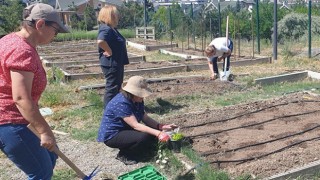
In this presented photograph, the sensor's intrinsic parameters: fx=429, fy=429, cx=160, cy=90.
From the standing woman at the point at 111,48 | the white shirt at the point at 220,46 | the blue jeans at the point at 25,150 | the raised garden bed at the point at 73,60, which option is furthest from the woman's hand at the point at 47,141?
the raised garden bed at the point at 73,60

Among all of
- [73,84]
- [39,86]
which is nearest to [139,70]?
[73,84]

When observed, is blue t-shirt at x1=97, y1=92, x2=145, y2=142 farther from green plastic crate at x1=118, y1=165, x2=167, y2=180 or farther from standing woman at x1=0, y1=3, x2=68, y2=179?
standing woman at x1=0, y1=3, x2=68, y2=179

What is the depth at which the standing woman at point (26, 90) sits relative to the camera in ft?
7.80

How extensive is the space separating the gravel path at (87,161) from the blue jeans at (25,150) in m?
1.25

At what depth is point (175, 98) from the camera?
6.79 m

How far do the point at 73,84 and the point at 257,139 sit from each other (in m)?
4.75

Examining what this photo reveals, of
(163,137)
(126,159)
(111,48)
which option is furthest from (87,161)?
(111,48)

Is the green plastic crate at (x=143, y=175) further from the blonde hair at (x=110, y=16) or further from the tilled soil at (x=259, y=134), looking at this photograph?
the blonde hair at (x=110, y=16)

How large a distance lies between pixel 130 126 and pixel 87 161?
0.63m

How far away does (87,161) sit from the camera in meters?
4.35

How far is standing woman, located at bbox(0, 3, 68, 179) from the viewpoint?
238 centimetres

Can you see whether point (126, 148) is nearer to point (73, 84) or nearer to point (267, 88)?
point (267, 88)

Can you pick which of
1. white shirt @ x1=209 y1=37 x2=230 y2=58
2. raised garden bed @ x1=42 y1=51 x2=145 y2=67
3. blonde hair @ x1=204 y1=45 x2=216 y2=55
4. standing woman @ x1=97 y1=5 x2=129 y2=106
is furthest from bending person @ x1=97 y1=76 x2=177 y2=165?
raised garden bed @ x1=42 y1=51 x2=145 y2=67

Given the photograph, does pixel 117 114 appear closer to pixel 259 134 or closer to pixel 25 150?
pixel 25 150
